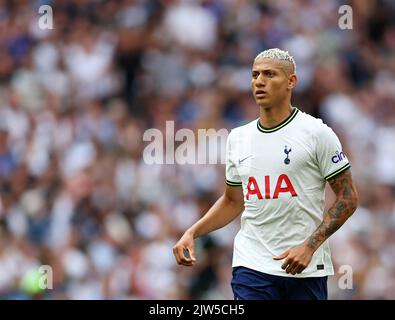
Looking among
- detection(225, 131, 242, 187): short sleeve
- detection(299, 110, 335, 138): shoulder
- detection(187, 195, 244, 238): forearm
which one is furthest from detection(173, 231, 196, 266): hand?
detection(299, 110, 335, 138): shoulder

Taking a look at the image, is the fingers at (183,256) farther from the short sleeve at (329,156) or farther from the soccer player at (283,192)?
the short sleeve at (329,156)

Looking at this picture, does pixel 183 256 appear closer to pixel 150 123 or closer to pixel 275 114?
pixel 275 114

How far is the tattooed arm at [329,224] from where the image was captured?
A: 5.50 m

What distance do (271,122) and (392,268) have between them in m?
4.90

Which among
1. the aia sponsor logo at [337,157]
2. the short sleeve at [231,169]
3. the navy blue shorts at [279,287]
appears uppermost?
the short sleeve at [231,169]

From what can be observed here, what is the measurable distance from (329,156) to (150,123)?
20.0 ft

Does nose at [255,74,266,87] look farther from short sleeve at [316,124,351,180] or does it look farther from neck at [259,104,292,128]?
short sleeve at [316,124,351,180]

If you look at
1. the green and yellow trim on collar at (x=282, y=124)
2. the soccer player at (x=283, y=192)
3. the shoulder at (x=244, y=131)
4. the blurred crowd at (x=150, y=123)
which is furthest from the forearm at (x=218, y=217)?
the blurred crowd at (x=150, y=123)

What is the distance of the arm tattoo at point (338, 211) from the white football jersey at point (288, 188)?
6cm

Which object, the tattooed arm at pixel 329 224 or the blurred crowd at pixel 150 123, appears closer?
the tattooed arm at pixel 329 224

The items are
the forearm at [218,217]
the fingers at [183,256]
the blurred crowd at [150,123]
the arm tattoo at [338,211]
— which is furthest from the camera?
the blurred crowd at [150,123]

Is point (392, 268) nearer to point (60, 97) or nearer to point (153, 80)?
point (153, 80)

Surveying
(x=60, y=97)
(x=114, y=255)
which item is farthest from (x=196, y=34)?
(x=114, y=255)

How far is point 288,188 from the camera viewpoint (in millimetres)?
5840
